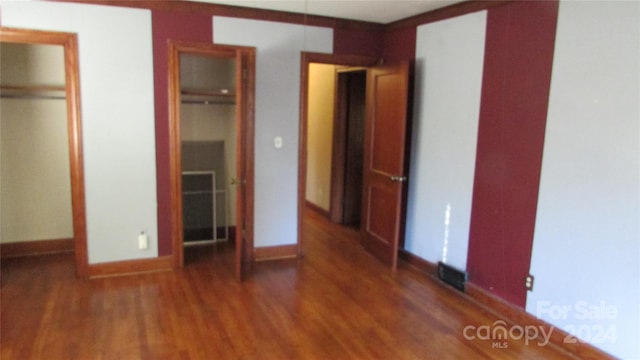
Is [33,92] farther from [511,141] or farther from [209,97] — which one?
[511,141]

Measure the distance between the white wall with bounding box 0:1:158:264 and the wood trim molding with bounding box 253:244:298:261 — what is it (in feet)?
3.18

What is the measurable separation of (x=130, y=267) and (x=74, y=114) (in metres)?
1.36

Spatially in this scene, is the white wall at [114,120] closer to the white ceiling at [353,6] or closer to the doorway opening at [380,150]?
the white ceiling at [353,6]

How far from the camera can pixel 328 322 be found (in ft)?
10.5

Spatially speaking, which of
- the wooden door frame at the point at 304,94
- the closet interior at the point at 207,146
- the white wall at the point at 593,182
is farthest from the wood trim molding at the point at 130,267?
the white wall at the point at 593,182

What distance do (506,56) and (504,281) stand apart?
1626mm

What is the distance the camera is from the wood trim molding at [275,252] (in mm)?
4477

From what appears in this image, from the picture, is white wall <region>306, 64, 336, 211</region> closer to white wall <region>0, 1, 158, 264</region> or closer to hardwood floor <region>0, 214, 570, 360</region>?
hardwood floor <region>0, 214, 570, 360</region>

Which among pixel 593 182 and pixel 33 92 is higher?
pixel 33 92

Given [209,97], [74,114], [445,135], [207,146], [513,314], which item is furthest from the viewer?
[207,146]

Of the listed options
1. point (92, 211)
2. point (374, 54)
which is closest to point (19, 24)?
point (92, 211)

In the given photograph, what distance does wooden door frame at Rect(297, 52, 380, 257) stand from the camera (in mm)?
4352

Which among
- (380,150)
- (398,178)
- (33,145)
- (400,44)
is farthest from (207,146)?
(400,44)

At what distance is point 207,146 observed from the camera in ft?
15.9
